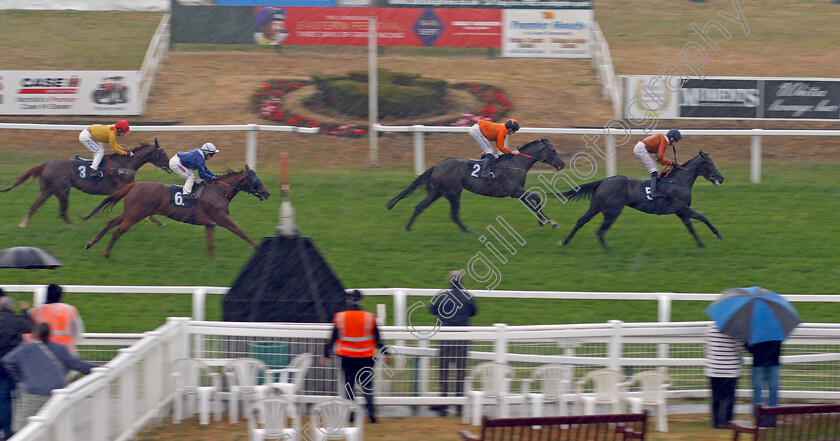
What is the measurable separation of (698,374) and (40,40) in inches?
793

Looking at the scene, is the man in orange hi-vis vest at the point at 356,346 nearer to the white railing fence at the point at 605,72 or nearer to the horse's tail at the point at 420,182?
→ the horse's tail at the point at 420,182

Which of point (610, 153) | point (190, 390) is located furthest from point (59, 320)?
point (610, 153)

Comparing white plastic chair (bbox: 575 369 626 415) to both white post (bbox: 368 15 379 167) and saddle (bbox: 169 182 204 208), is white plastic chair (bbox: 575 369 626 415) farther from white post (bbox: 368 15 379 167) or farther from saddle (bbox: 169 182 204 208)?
white post (bbox: 368 15 379 167)

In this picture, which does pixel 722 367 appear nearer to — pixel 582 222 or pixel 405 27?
pixel 582 222

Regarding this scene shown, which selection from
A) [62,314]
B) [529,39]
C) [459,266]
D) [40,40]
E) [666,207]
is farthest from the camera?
[40,40]

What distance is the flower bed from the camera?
16781mm

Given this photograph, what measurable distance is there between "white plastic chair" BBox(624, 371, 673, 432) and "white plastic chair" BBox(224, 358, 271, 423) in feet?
7.62

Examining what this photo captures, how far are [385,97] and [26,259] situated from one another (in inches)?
420

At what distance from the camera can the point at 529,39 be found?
18.6 metres

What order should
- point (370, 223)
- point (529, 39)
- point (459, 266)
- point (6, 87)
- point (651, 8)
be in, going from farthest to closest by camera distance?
point (651, 8) < point (529, 39) < point (6, 87) < point (370, 223) < point (459, 266)

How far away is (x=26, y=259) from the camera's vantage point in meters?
7.76

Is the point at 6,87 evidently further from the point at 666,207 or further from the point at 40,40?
the point at 666,207

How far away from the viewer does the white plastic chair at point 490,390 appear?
6012mm

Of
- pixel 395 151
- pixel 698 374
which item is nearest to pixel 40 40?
pixel 395 151
